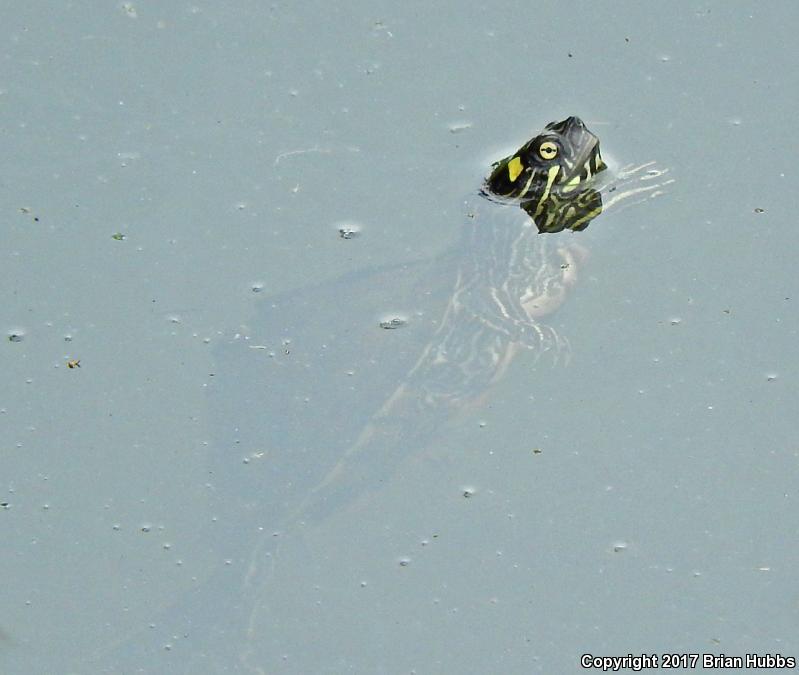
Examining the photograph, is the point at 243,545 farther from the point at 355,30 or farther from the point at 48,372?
the point at 355,30

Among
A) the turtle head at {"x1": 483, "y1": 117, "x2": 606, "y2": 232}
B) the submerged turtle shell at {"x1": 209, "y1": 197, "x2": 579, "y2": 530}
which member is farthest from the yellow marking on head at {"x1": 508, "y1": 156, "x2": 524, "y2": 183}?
the submerged turtle shell at {"x1": 209, "y1": 197, "x2": 579, "y2": 530}

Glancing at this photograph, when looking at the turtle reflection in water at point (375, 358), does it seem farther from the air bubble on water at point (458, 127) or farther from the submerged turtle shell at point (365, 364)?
→ the air bubble on water at point (458, 127)

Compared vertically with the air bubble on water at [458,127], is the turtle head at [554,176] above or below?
below

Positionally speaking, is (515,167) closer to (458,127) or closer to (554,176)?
(554,176)

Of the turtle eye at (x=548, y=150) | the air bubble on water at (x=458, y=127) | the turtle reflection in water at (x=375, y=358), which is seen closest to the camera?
the turtle reflection in water at (x=375, y=358)

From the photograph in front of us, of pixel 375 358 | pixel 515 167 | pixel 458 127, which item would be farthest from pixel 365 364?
pixel 458 127

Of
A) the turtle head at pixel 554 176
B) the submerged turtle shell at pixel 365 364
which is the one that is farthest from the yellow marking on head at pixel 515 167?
the submerged turtle shell at pixel 365 364
